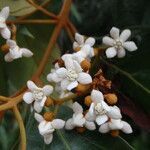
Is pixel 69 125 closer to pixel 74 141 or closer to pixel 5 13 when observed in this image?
pixel 74 141

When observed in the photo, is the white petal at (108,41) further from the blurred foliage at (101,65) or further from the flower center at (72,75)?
the flower center at (72,75)

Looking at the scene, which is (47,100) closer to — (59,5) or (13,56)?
(13,56)

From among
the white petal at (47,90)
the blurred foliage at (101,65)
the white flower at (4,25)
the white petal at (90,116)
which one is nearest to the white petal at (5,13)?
the white flower at (4,25)

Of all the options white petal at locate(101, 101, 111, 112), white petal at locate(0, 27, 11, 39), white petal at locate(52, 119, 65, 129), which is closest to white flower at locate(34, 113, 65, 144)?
white petal at locate(52, 119, 65, 129)

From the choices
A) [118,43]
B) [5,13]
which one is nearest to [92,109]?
[118,43]

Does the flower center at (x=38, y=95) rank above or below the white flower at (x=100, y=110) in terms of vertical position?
above

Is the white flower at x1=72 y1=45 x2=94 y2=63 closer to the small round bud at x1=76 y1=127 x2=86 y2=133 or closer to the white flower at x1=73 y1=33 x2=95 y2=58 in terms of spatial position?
the white flower at x1=73 y1=33 x2=95 y2=58
